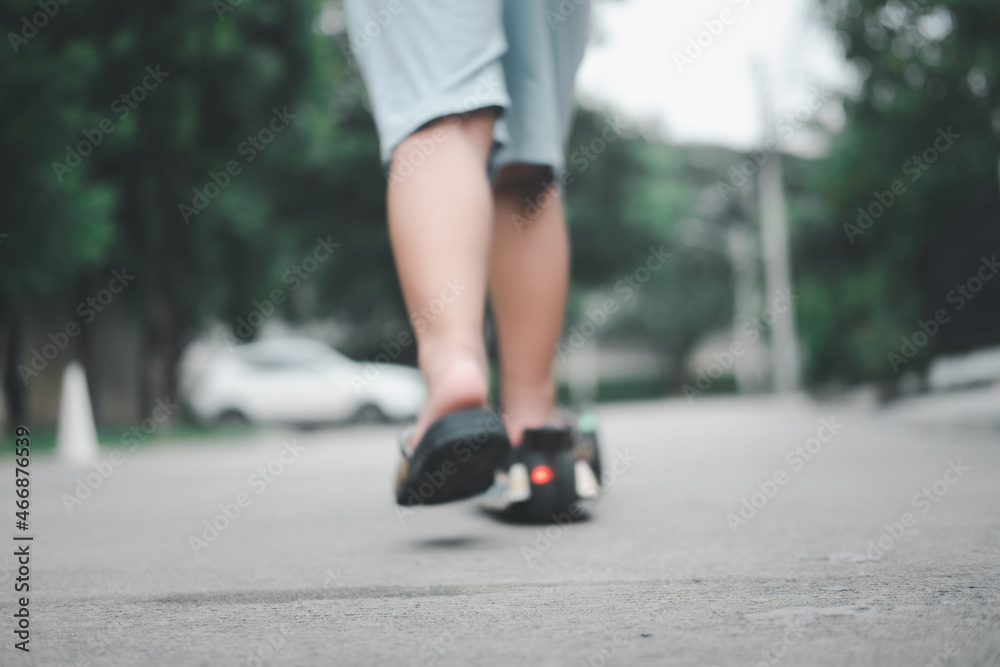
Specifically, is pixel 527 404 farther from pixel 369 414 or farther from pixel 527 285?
pixel 369 414

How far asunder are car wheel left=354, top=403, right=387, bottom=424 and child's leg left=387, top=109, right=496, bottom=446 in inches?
599

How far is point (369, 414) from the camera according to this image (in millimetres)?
17406

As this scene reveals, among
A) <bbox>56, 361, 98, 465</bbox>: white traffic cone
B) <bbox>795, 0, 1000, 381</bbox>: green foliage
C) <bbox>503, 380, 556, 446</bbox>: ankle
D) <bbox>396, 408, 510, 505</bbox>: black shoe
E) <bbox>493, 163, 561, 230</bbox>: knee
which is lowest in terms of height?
<bbox>396, 408, 510, 505</bbox>: black shoe

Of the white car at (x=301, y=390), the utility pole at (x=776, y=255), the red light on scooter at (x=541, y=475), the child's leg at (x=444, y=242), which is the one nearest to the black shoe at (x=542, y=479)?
the red light on scooter at (x=541, y=475)

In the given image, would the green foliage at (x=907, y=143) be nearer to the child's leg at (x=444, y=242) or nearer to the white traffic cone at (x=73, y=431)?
the child's leg at (x=444, y=242)

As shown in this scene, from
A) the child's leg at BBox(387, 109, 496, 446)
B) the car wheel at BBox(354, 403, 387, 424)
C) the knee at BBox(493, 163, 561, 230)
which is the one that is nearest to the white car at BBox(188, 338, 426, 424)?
the car wheel at BBox(354, 403, 387, 424)

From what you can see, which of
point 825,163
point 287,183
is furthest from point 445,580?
point 287,183

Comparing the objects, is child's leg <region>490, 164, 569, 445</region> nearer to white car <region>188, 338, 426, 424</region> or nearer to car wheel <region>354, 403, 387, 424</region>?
white car <region>188, 338, 426, 424</region>

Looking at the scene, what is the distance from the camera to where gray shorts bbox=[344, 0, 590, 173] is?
7.09 ft

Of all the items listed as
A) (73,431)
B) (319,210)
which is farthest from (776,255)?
(73,431)

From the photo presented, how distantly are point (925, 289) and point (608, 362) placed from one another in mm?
42262

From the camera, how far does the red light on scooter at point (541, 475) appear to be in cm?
228

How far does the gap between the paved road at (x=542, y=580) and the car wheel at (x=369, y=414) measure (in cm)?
1405

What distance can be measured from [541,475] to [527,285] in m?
0.51
